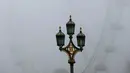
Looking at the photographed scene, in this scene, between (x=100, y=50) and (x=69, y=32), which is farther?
(x=100, y=50)

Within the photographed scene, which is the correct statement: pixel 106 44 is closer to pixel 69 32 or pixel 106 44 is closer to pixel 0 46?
pixel 69 32

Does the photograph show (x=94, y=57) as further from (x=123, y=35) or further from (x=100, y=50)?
(x=123, y=35)

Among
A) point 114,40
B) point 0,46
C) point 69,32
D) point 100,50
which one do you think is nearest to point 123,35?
point 114,40

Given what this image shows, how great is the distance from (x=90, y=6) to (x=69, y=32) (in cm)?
138

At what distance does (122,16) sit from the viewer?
5109 mm

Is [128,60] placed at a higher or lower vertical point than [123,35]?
lower

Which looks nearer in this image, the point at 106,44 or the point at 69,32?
A: the point at 69,32

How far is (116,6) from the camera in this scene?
16.8 feet

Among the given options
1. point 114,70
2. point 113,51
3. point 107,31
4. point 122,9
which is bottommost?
point 114,70

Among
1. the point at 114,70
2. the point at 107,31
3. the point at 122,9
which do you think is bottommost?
the point at 114,70

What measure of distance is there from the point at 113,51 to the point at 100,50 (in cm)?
25

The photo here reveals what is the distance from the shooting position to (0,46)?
516 cm

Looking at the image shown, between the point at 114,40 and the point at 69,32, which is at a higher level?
the point at 69,32

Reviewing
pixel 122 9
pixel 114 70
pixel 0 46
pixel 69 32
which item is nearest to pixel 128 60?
pixel 114 70
